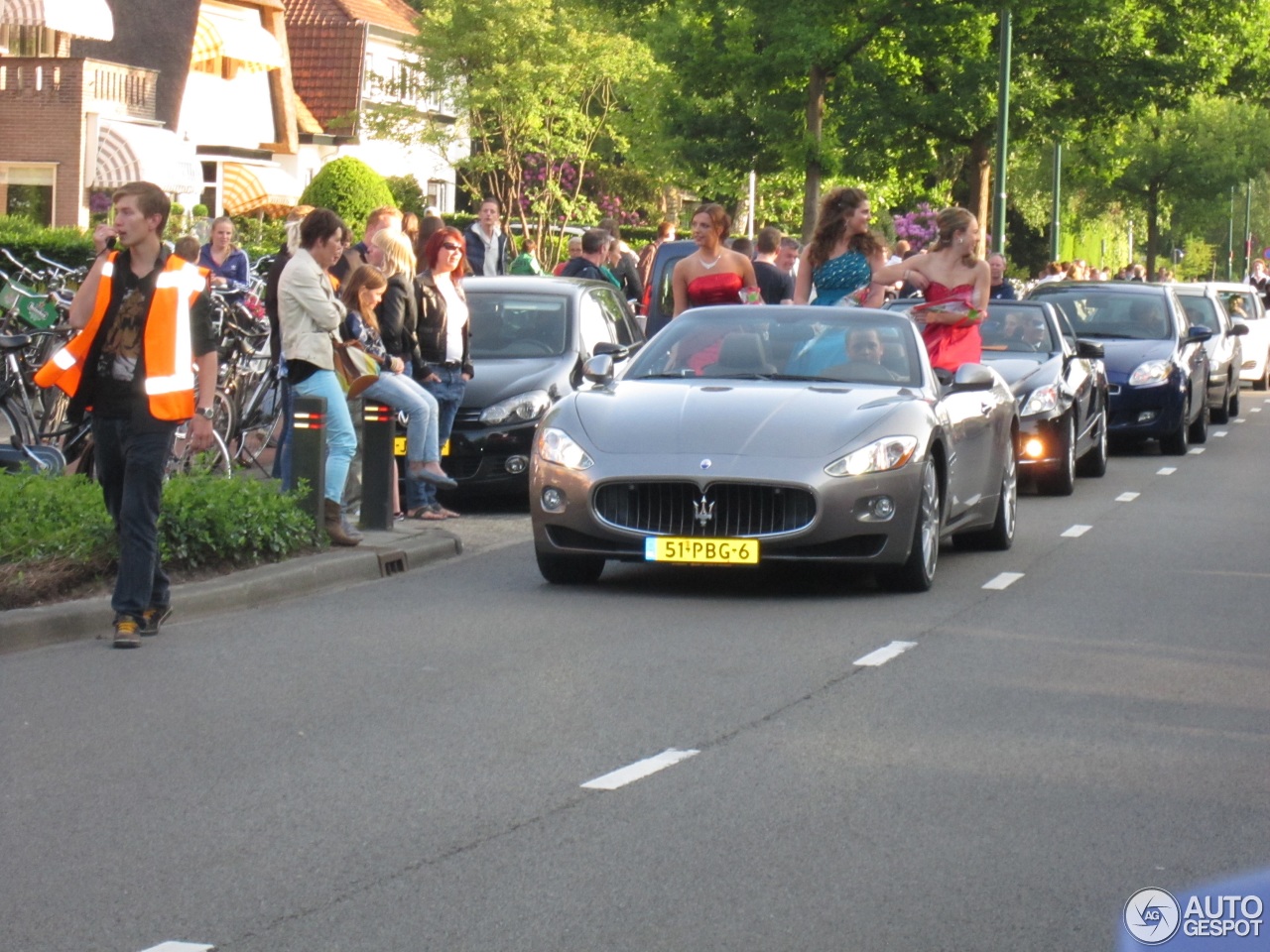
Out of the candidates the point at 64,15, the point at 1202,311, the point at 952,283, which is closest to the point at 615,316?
the point at 952,283

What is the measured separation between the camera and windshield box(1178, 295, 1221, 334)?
26.0m

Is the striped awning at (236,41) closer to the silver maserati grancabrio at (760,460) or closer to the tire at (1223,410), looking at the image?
the tire at (1223,410)

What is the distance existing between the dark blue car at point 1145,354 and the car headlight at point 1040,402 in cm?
337

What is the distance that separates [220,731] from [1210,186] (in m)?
58.4

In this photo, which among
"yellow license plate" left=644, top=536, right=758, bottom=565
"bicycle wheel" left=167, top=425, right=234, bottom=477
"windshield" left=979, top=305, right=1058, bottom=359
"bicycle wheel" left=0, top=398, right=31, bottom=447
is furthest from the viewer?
"windshield" left=979, top=305, right=1058, bottom=359

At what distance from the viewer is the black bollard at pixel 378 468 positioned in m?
12.3

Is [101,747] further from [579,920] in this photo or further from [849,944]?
[849,944]

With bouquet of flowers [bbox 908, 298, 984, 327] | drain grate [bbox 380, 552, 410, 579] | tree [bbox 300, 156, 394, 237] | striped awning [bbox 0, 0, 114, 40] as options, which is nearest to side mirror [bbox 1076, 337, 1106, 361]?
bouquet of flowers [bbox 908, 298, 984, 327]

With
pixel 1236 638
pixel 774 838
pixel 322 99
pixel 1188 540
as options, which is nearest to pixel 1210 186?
pixel 322 99

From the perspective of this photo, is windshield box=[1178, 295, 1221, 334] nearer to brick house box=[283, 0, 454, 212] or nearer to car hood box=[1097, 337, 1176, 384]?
car hood box=[1097, 337, 1176, 384]

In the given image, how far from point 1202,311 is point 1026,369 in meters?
10.7

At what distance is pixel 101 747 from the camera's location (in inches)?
273

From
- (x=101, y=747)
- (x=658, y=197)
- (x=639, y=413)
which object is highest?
(x=658, y=197)

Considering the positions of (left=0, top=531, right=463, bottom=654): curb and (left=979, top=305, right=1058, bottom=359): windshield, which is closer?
(left=0, top=531, right=463, bottom=654): curb
